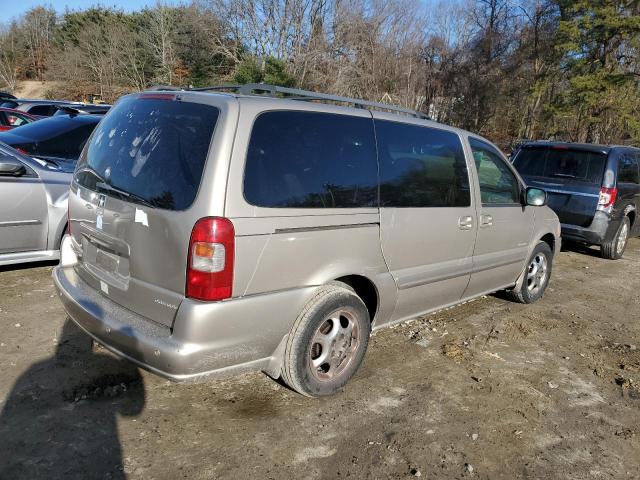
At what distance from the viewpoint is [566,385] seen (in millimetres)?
3951

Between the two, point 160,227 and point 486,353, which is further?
point 486,353

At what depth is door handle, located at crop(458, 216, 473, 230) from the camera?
169 inches

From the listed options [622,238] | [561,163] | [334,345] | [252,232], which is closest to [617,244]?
[622,238]

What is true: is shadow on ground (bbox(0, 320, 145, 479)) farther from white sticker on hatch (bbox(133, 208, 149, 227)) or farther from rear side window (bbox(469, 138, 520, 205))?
rear side window (bbox(469, 138, 520, 205))

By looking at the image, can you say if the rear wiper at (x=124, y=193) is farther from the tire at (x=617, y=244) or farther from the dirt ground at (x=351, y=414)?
the tire at (x=617, y=244)

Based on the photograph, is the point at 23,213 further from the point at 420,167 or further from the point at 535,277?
the point at 535,277

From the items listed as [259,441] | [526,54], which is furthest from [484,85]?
[259,441]

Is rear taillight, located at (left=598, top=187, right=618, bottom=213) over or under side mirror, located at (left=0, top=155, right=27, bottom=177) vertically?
over

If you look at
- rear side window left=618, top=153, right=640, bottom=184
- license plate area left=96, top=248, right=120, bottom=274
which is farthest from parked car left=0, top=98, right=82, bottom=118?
rear side window left=618, top=153, right=640, bottom=184

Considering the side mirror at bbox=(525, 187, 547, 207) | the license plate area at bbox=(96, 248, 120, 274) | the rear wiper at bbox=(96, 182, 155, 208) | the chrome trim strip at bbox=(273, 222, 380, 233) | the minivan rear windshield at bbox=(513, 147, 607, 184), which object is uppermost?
the minivan rear windshield at bbox=(513, 147, 607, 184)

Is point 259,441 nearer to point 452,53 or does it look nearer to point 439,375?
point 439,375

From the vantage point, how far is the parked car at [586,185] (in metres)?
7.77

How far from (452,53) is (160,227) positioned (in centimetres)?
3324

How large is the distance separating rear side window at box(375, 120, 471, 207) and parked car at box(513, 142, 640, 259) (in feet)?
14.1
